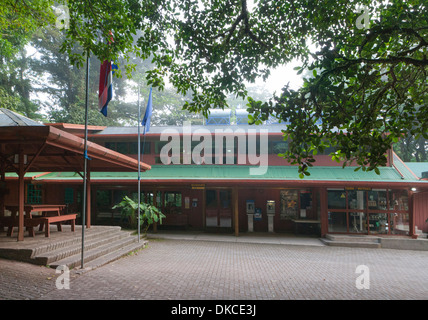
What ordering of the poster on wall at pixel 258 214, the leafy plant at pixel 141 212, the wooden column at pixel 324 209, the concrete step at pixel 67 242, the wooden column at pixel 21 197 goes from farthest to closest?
the poster on wall at pixel 258 214 < the wooden column at pixel 324 209 < the leafy plant at pixel 141 212 < the wooden column at pixel 21 197 < the concrete step at pixel 67 242

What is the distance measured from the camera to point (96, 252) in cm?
809

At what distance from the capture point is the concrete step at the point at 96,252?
267 inches

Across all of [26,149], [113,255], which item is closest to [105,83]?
[26,149]

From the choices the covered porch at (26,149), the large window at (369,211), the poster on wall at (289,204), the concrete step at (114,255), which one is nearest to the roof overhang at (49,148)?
the covered porch at (26,149)

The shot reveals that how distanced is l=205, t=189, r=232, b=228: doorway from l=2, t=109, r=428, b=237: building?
5cm

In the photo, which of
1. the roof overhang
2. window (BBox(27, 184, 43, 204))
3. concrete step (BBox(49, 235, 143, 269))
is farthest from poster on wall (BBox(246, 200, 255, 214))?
window (BBox(27, 184, 43, 204))

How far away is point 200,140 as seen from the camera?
16.8 m

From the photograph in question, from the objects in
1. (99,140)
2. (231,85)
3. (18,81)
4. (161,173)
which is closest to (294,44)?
(231,85)

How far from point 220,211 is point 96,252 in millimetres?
8422

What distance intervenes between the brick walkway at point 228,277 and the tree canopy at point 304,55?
273 cm

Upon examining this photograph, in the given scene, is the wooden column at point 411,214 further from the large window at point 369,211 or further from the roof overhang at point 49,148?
the roof overhang at point 49,148
